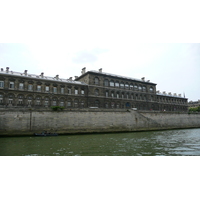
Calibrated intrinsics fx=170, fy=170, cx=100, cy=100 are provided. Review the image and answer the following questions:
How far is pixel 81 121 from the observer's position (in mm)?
29688

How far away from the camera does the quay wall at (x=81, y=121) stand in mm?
25031

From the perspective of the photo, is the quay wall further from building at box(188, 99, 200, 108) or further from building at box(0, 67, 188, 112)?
building at box(188, 99, 200, 108)

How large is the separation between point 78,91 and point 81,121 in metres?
11.4

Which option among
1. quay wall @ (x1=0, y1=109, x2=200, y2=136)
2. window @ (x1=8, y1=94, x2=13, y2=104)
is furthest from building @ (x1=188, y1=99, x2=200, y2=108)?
window @ (x1=8, y1=94, x2=13, y2=104)

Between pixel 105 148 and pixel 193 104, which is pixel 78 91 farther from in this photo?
pixel 193 104

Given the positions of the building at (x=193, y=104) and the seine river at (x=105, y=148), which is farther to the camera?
the building at (x=193, y=104)

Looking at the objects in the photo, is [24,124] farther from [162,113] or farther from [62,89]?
[162,113]

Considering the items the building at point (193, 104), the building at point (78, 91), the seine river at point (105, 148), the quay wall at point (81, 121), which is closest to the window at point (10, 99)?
the building at point (78, 91)

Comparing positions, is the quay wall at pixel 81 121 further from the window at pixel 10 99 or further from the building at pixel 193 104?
the building at pixel 193 104

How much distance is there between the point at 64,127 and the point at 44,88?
11.5 m

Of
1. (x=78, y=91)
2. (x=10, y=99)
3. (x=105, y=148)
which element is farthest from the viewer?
(x=78, y=91)

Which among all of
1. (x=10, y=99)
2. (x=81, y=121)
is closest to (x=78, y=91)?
(x=81, y=121)

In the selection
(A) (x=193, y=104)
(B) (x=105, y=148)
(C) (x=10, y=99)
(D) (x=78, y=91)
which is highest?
(A) (x=193, y=104)

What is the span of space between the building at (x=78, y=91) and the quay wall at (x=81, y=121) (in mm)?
3087
